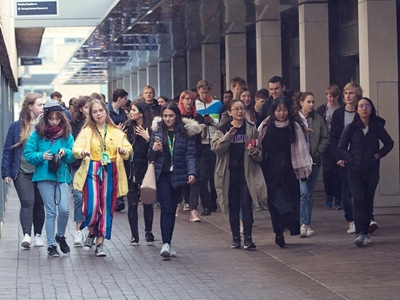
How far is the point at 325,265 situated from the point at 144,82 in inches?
1485

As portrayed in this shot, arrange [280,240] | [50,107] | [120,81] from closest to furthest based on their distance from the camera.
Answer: [50,107] → [280,240] → [120,81]

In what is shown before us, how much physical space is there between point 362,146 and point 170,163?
2216 millimetres

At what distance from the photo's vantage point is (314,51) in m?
19.9

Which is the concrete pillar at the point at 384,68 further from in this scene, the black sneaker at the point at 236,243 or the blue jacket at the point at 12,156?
the blue jacket at the point at 12,156

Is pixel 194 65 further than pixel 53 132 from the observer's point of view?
Yes

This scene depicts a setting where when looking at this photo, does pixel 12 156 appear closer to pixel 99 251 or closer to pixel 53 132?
pixel 53 132

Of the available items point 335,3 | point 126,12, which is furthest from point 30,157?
point 335,3

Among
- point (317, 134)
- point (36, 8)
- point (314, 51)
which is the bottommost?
point (317, 134)

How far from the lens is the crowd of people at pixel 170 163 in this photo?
12.5 m

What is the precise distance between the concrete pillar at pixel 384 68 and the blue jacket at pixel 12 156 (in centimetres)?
536

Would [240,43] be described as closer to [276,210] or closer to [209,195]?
[209,195]

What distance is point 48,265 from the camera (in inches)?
464

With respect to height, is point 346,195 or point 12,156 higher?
point 12,156

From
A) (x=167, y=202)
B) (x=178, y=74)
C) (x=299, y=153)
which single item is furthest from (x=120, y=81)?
(x=167, y=202)
